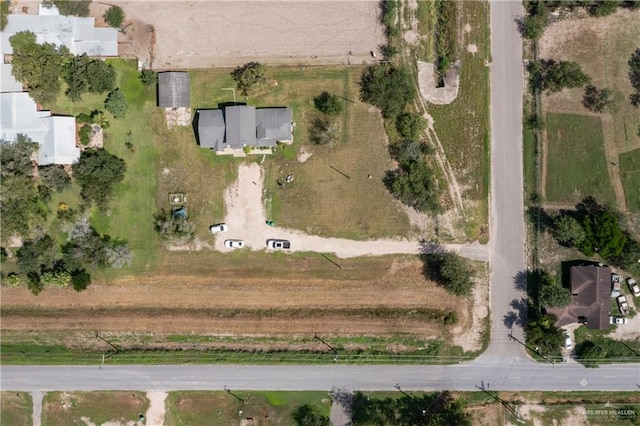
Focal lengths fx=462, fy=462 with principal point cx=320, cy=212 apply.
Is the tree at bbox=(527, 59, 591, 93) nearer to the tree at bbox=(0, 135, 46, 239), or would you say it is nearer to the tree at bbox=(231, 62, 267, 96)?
the tree at bbox=(231, 62, 267, 96)

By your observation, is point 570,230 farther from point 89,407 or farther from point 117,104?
point 89,407

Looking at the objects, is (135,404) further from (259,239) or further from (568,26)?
(568,26)

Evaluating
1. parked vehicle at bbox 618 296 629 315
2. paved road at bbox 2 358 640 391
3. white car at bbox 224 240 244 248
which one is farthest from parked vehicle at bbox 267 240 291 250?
parked vehicle at bbox 618 296 629 315

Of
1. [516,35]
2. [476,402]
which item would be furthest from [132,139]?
[476,402]

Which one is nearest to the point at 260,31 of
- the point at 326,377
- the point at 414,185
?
the point at 414,185

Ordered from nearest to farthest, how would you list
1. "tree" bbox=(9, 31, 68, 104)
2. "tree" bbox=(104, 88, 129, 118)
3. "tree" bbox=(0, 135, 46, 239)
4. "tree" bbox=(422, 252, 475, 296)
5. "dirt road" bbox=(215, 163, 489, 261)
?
"tree" bbox=(422, 252, 475, 296)
"tree" bbox=(9, 31, 68, 104)
"tree" bbox=(0, 135, 46, 239)
"tree" bbox=(104, 88, 129, 118)
"dirt road" bbox=(215, 163, 489, 261)

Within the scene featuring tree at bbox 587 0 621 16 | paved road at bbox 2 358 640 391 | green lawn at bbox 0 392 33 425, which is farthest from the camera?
green lawn at bbox 0 392 33 425

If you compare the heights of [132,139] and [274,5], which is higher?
[274,5]
